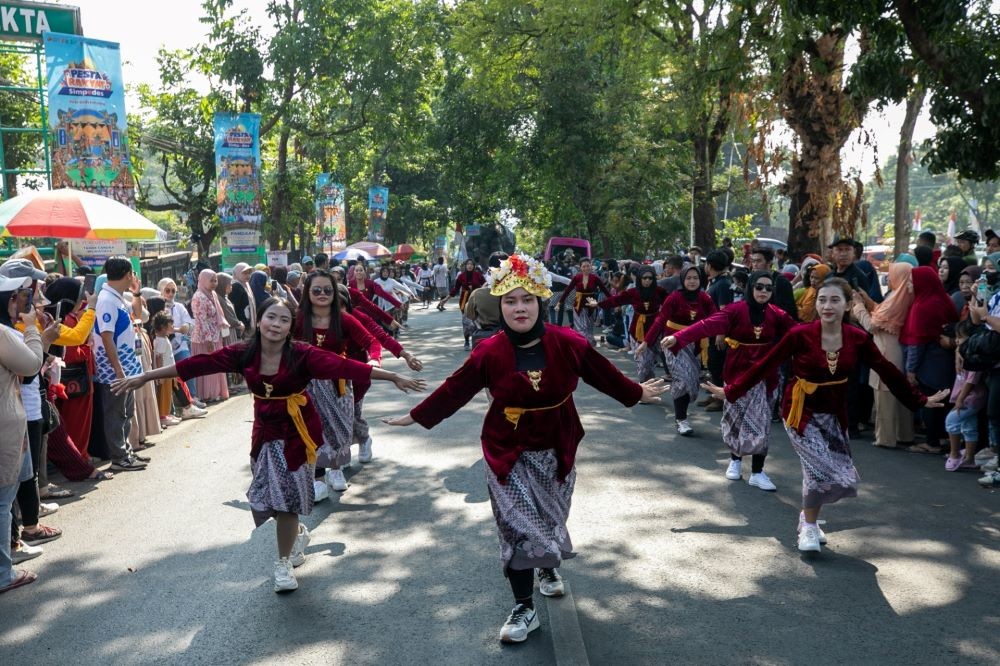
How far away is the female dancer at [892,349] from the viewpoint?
1027cm

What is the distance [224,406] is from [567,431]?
30.9ft

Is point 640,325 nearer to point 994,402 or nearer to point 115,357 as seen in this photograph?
point 994,402

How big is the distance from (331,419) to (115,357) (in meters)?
2.57

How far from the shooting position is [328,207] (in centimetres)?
3475

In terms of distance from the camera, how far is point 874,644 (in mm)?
4949

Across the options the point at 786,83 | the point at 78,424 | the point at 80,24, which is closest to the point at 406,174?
the point at 80,24

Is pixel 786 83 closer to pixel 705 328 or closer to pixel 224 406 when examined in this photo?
pixel 705 328

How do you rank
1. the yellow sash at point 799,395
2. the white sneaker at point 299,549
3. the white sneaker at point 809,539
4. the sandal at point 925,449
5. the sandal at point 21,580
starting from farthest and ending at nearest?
the sandal at point 925,449 → the yellow sash at point 799,395 → the white sneaker at point 809,539 → the white sneaker at point 299,549 → the sandal at point 21,580

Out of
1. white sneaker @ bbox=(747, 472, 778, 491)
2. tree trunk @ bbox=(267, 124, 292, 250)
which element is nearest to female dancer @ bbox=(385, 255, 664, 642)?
white sneaker @ bbox=(747, 472, 778, 491)

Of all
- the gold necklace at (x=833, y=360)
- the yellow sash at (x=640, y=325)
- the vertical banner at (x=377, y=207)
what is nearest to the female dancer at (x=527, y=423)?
the gold necklace at (x=833, y=360)

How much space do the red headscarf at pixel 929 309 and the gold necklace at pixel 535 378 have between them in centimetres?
644

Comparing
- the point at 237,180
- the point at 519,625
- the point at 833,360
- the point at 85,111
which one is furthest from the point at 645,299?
the point at 237,180

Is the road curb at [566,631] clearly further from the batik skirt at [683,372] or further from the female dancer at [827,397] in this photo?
the batik skirt at [683,372]

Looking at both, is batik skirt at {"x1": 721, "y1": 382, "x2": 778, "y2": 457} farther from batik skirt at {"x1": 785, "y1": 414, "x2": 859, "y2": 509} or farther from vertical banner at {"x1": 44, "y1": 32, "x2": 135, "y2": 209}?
vertical banner at {"x1": 44, "y1": 32, "x2": 135, "y2": 209}
